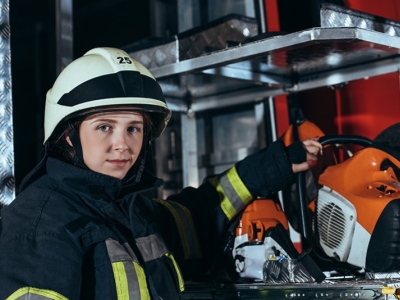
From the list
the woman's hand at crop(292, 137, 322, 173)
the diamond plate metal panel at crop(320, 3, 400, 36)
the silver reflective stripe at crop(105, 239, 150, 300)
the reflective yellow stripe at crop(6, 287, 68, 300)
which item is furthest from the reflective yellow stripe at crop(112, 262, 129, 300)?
the diamond plate metal panel at crop(320, 3, 400, 36)

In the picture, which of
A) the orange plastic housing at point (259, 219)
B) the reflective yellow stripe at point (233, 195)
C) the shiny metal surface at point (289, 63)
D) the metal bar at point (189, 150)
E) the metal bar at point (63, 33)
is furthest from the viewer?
the metal bar at point (189, 150)

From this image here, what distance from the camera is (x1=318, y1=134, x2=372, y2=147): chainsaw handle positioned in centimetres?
252

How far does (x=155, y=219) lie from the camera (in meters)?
2.52

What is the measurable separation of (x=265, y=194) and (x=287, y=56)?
1.82 feet

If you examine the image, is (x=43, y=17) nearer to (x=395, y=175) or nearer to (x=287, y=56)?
(x=287, y=56)

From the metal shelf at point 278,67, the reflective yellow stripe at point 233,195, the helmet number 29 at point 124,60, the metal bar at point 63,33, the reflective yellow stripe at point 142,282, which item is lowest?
the reflective yellow stripe at point 142,282

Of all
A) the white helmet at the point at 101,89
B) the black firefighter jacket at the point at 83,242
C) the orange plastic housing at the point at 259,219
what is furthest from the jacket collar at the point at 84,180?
the orange plastic housing at the point at 259,219

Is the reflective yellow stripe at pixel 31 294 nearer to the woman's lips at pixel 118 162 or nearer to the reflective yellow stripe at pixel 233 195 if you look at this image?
the woman's lips at pixel 118 162

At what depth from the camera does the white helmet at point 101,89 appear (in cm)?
210

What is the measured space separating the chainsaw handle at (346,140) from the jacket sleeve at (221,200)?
159 millimetres

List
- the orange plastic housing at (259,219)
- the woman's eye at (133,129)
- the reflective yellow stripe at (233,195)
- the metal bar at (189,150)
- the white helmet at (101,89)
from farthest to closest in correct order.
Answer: the metal bar at (189,150), the reflective yellow stripe at (233,195), the orange plastic housing at (259,219), the woman's eye at (133,129), the white helmet at (101,89)

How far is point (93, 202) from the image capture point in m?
2.11

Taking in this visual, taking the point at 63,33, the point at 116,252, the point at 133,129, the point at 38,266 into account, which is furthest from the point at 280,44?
the point at 63,33

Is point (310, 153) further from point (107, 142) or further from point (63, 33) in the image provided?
point (63, 33)
